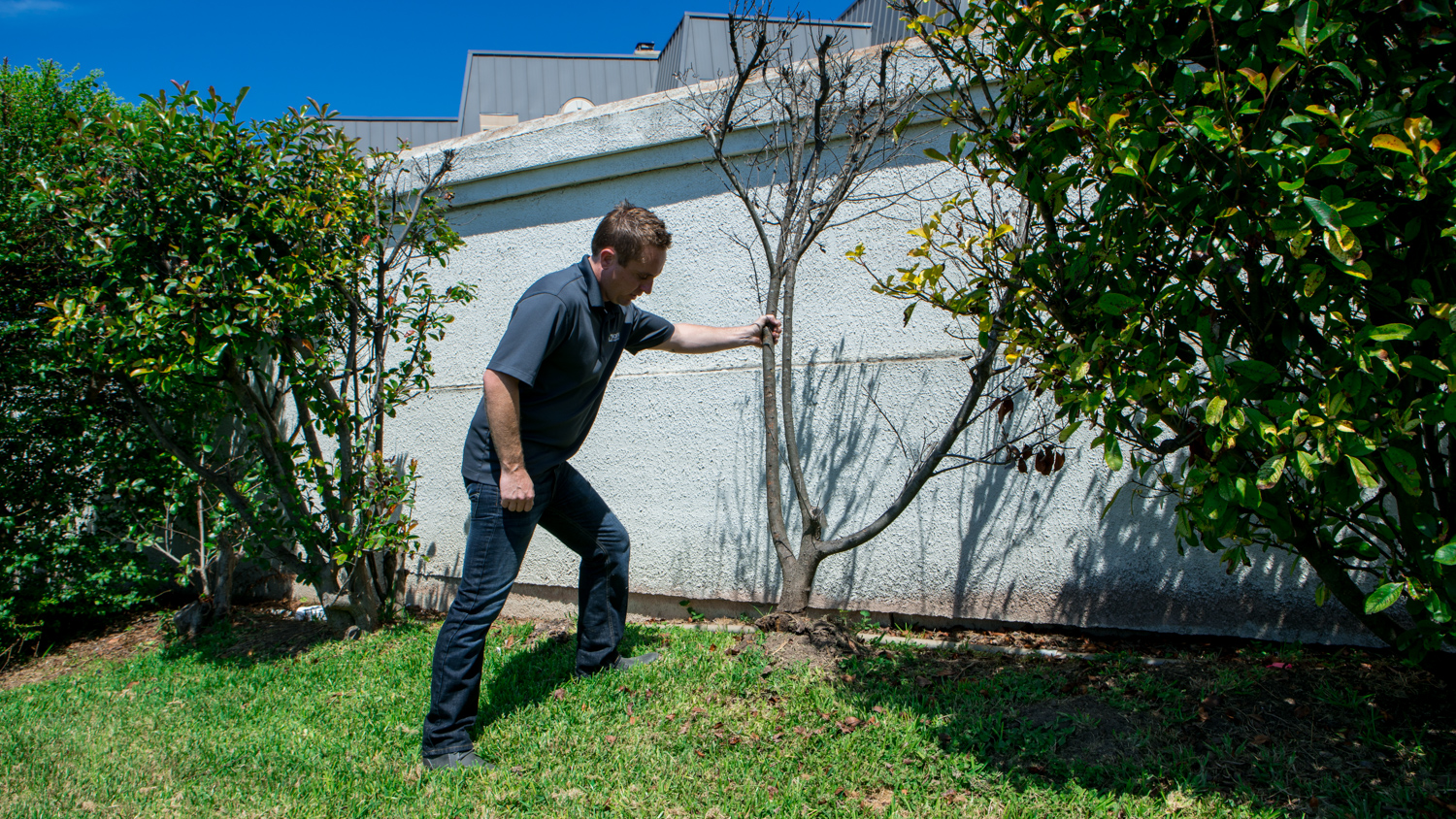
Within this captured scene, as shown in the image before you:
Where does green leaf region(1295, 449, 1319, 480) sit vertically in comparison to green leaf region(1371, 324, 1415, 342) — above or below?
below

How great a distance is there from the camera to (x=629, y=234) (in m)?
3.19

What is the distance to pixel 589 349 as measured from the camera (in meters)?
3.19

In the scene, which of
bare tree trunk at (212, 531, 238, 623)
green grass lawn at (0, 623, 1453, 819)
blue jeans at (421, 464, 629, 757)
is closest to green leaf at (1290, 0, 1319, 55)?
green grass lawn at (0, 623, 1453, 819)

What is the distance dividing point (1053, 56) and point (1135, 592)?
2392mm

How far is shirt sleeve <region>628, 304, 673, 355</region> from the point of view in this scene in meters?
3.66

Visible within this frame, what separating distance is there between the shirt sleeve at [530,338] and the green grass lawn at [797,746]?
134 cm

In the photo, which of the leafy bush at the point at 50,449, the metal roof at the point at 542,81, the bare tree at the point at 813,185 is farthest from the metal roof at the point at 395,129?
the bare tree at the point at 813,185

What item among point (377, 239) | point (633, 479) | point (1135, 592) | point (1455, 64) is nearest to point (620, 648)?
point (633, 479)

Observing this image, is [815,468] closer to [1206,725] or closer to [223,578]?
[1206,725]

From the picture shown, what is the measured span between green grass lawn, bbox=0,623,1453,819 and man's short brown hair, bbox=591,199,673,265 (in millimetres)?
1747

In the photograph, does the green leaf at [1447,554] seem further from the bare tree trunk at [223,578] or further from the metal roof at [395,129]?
the metal roof at [395,129]

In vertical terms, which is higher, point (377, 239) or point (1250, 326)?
point (377, 239)

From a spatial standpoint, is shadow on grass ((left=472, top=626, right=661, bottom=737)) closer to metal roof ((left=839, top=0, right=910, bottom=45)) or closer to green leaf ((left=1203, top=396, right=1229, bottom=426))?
green leaf ((left=1203, top=396, right=1229, bottom=426))

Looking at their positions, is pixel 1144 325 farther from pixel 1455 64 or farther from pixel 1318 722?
pixel 1318 722
